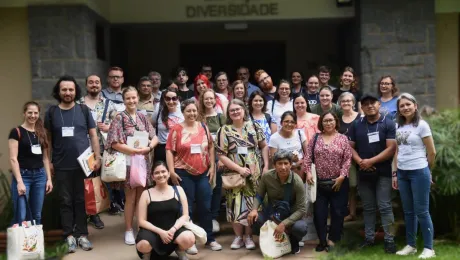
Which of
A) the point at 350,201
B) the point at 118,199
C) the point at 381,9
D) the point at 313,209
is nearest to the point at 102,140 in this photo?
the point at 118,199

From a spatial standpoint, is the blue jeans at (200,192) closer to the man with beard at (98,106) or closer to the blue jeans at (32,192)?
the man with beard at (98,106)

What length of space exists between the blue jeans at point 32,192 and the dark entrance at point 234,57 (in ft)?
20.0

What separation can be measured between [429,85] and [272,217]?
13.8 ft

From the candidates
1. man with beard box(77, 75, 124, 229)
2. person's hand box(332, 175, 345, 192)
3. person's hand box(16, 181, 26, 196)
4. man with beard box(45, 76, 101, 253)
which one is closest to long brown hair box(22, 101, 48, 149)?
man with beard box(45, 76, 101, 253)

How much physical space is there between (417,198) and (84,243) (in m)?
3.46

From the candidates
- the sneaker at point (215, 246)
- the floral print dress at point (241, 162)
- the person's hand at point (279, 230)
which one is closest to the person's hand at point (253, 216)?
the floral print dress at point (241, 162)

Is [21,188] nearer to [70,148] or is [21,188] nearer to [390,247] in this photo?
[70,148]

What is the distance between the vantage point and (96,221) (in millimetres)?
7148

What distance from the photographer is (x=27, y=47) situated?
340 inches

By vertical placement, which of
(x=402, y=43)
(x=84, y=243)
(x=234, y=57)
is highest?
(x=234, y=57)

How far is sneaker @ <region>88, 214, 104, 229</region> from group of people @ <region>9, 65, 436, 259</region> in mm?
684

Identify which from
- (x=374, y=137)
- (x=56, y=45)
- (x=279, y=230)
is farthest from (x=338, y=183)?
(x=56, y=45)

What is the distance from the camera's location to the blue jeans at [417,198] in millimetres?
5703

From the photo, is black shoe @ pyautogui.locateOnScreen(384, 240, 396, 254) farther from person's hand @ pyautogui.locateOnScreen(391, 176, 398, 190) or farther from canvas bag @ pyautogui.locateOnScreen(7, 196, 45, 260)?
canvas bag @ pyautogui.locateOnScreen(7, 196, 45, 260)
